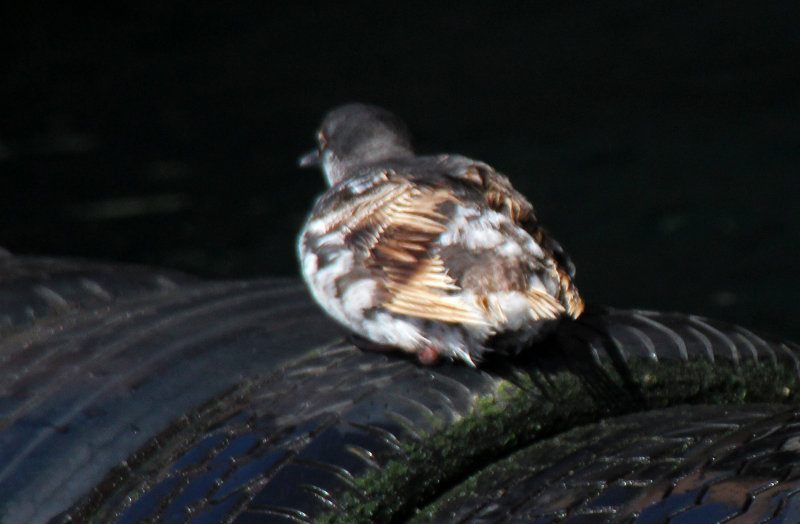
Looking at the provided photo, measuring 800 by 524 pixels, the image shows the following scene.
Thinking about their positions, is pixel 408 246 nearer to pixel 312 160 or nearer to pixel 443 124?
pixel 312 160

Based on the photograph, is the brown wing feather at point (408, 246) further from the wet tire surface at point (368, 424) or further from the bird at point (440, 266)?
the wet tire surface at point (368, 424)

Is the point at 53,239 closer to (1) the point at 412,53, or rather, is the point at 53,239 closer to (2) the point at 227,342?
(1) the point at 412,53

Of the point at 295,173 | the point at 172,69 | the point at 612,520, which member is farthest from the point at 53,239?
the point at 612,520

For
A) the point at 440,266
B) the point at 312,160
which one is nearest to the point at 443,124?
the point at 312,160

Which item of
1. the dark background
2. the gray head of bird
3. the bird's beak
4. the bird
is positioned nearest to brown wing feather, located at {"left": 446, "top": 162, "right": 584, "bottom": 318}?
the bird

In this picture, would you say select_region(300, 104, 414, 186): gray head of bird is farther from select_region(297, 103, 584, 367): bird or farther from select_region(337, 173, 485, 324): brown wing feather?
select_region(337, 173, 485, 324): brown wing feather

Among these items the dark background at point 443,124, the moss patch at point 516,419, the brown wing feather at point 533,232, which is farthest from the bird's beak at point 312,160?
the dark background at point 443,124

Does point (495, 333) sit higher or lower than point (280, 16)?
lower
